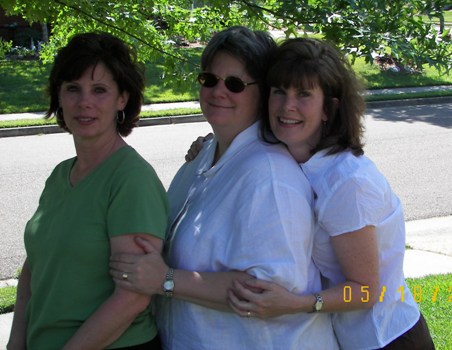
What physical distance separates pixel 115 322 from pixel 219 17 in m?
2.23

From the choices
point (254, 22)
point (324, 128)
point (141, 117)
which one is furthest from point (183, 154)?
point (324, 128)

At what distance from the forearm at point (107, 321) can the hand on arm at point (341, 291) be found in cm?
31

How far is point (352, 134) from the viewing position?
2090 millimetres

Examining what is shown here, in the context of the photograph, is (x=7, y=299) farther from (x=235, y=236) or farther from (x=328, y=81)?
(x=328, y=81)

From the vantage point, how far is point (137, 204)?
6.31ft

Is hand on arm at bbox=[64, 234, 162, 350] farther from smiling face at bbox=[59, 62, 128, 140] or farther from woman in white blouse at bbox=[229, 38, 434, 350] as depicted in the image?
smiling face at bbox=[59, 62, 128, 140]

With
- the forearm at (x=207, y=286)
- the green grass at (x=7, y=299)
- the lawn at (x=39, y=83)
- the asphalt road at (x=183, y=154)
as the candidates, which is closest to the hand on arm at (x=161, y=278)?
the forearm at (x=207, y=286)

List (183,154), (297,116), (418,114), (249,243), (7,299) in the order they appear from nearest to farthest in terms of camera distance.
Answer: (249,243) → (297,116) → (7,299) → (183,154) → (418,114)

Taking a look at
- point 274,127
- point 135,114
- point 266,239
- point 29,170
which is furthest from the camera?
point 29,170

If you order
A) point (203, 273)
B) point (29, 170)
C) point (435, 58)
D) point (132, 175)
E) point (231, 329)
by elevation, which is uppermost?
point (435, 58)

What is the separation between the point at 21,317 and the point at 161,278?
0.68 m

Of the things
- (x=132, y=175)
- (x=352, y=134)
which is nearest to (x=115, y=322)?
(x=132, y=175)

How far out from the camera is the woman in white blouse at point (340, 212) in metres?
1.93

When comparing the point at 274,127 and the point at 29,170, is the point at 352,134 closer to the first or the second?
the point at 274,127
